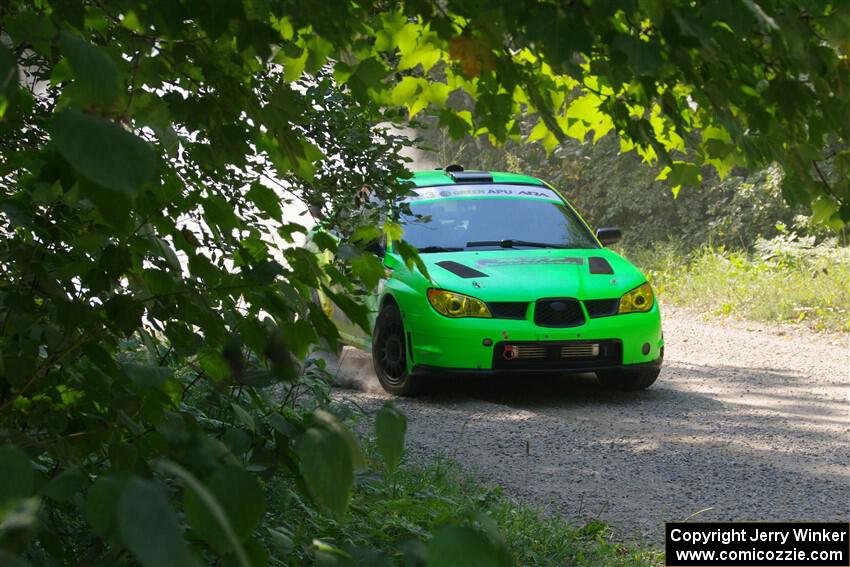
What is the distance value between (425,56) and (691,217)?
19639mm

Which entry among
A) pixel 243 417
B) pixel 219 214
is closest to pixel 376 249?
pixel 219 214

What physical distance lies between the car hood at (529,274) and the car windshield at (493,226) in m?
0.25

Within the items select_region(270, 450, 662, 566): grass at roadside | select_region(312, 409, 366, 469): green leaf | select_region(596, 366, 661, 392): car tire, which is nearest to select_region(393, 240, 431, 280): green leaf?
select_region(312, 409, 366, 469): green leaf

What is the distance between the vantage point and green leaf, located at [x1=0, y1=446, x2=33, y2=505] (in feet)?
3.52

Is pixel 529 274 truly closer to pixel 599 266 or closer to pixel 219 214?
pixel 599 266

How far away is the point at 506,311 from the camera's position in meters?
8.53

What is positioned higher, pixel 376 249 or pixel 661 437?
pixel 376 249

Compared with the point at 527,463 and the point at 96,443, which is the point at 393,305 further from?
the point at 96,443

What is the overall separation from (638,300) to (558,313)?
2.52 ft

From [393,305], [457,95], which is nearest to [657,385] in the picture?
[393,305]

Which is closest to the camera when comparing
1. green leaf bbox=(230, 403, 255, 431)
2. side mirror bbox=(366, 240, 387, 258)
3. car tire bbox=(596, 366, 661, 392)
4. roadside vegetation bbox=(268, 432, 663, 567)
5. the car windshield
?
green leaf bbox=(230, 403, 255, 431)

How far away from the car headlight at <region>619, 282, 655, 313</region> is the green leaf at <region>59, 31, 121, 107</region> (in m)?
7.91

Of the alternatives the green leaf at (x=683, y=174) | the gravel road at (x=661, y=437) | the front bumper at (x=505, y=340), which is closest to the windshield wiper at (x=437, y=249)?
the front bumper at (x=505, y=340)

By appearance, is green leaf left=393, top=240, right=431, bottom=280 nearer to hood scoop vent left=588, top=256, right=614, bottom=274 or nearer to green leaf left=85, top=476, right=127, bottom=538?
green leaf left=85, top=476, right=127, bottom=538
